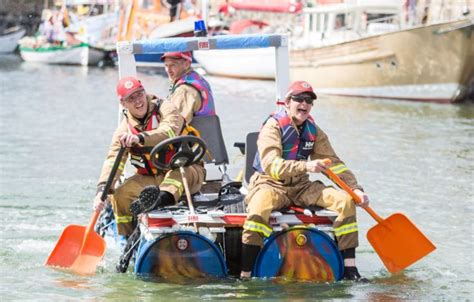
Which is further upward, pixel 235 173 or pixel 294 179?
pixel 294 179

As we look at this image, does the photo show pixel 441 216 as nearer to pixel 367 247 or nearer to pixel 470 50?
pixel 367 247

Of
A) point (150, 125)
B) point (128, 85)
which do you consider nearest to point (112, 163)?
point (150, 125)

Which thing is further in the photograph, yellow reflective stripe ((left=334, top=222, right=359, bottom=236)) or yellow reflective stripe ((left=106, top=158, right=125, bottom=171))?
yellow reflective stripe ((left=106, top=158, right=125, bottom=171))

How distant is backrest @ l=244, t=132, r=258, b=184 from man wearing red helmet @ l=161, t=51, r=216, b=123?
77cm

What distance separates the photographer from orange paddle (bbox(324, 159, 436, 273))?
10.2 metres

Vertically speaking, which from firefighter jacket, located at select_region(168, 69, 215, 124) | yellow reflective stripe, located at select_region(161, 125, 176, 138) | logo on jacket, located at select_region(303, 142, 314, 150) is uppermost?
firefighter jacket, located at select_region(168, 69, 215, 124)

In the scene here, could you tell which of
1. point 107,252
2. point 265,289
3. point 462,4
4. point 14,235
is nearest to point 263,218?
point 265,289

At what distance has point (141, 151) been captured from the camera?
10180 millimetres

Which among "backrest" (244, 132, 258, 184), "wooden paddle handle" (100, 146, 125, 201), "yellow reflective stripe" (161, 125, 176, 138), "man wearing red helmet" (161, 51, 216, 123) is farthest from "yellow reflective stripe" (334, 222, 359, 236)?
"man wearing red helmet" (161, 51, 216, 123)

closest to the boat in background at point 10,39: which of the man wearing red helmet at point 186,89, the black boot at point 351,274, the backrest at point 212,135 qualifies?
the man wearing red helmet at point 186,89

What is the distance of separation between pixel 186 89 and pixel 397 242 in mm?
2605

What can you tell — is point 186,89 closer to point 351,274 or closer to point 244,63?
point 351,274

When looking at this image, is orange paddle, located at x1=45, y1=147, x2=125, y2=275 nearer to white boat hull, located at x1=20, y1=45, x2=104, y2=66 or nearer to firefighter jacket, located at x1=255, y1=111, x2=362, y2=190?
firefighter jacket, located at x1=255, y1=111, x2=362, y2=190

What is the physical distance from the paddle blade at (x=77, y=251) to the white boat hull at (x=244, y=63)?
2702cm
